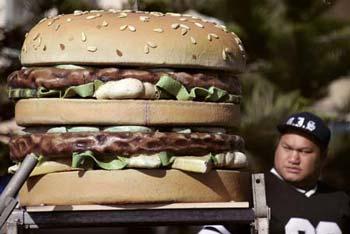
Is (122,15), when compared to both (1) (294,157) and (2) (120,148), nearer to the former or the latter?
(2) (120,148)

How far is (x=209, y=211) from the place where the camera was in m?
3.42

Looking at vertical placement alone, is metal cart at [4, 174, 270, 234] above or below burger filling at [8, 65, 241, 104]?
below

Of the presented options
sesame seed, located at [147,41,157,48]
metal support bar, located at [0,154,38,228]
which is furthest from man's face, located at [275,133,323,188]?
metal support bar, located at [0,154,38,228]

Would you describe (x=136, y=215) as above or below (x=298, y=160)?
above

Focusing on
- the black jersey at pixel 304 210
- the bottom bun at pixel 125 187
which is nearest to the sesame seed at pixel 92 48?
the bottom bun at pixel 125 187

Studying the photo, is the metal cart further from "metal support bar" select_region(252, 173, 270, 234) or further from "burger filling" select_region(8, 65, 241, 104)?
"burger filling" select_region(8, 65, 241, 104)

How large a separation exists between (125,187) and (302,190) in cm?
188

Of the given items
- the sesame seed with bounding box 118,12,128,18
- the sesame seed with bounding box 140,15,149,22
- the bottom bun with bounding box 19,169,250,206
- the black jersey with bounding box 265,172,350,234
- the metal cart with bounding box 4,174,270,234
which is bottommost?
the black jersey with bounding box 265,172,350,234

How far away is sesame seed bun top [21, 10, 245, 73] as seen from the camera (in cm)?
345

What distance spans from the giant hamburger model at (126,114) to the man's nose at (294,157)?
5.40ft

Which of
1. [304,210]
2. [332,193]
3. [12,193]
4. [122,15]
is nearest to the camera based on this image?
[12,193]

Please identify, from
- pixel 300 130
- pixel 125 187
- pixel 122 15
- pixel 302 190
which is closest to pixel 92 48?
pixel 122 15

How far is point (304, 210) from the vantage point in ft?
16.2

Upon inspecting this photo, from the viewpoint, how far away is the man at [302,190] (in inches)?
191
